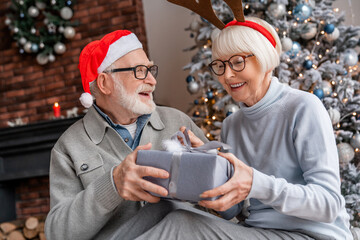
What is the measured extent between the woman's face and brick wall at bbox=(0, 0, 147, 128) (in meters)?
2.44

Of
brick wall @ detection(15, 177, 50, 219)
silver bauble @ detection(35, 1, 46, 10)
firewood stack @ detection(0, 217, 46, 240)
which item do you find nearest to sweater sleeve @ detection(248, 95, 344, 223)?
firewood stack @ detection(0, 217, 46, 240)

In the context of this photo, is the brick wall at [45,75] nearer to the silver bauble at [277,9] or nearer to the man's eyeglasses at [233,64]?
the silver bauble at [277,9]

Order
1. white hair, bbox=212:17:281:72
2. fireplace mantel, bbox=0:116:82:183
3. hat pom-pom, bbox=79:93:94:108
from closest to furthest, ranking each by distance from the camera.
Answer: white hair, bbox=212:17:281:72
hat pom-pom, bbox=79:93:94:108
fireplace mantel, bbox=0:116:82:183

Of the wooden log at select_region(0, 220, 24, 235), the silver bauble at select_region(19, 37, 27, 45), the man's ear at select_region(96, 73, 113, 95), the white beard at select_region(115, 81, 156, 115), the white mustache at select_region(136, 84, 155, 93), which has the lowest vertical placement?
the wooden log at select_region(0, 220, 24, 235)

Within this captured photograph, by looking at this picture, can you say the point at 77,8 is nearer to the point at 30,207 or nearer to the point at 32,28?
the point at 32,28

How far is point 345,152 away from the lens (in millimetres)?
2549

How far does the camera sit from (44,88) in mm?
4121

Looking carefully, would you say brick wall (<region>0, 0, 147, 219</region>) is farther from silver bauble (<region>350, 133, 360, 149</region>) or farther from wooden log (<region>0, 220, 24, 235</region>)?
silver bauble (<region>350, 133, 360, 149</region>)

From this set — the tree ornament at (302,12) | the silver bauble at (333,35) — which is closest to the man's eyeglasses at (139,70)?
the tree ornament at (302,12)

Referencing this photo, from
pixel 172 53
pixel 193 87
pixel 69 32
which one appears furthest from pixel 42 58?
pixel 193 87

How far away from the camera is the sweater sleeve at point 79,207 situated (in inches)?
52.1

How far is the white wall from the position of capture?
12.1ft

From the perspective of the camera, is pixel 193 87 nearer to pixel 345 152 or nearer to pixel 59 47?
pixel 345 152

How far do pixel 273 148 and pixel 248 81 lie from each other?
24cm
